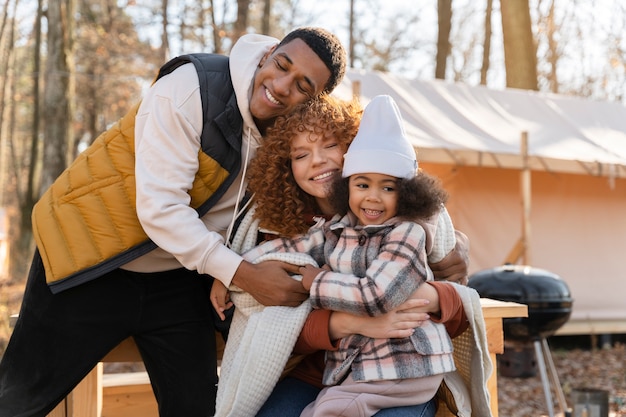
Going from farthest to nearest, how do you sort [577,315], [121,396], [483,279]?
[577,315] → [483,279] → [121,396]

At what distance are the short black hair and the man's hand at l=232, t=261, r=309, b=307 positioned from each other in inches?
27.7

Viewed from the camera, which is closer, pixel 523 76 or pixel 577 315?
pixel 577 315

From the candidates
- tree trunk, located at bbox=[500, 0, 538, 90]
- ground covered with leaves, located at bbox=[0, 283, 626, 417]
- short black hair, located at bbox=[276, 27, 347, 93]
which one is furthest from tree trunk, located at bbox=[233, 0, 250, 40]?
short black hair, located at bbox=[276, 27, 347, 93]

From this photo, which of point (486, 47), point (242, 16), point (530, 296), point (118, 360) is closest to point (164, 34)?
point (242, 16)

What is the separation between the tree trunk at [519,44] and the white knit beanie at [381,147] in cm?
881

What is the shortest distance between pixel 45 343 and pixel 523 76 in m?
9.36

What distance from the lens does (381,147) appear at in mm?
2340

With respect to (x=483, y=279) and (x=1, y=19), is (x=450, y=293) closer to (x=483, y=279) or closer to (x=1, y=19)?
(x=483, y=279)

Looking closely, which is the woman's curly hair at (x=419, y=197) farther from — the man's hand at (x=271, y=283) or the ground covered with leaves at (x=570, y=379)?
the ground covered with leaves at (x=570, y=379)

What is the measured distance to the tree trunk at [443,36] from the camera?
44.2 feet

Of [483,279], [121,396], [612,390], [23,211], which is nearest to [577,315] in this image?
[612,390]

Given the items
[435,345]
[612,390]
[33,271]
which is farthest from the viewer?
[612,390]

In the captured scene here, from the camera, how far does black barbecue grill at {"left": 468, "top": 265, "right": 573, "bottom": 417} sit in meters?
5.24

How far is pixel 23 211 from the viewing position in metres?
15.9
